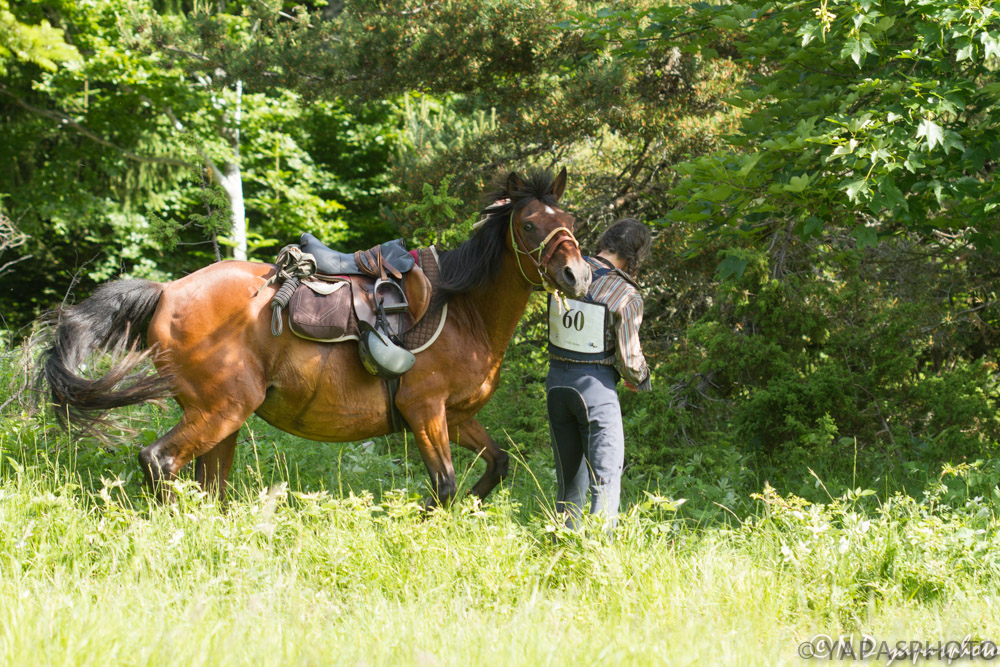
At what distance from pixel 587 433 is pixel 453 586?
121 centimetres

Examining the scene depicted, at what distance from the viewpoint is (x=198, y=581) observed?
3541 millimetres

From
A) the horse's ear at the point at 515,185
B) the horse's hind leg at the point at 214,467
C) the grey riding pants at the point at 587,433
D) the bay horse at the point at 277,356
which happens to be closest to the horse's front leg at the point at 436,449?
the bay horse at the point at 277,356

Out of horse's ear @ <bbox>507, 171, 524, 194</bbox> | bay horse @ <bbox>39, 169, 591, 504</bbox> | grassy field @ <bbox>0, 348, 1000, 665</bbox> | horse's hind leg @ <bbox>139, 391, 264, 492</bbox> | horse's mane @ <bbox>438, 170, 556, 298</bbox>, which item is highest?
horse's ear @ <bbox>507, 171, 524, 194</bbox>

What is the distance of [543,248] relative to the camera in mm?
4250

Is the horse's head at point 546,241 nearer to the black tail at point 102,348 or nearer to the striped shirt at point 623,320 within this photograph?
the striped shirt at point 623,320

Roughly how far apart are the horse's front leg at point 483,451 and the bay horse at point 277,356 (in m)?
0.15

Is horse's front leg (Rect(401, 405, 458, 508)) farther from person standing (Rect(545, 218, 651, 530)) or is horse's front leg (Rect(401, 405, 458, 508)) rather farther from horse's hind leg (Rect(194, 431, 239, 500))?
horse's hind leg (Rect(194, 431, 239, 500))

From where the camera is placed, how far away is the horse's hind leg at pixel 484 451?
4879mm

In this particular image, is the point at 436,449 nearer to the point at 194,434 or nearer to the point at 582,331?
the point at 582,331

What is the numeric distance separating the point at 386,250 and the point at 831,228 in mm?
5413

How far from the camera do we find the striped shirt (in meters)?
4.21

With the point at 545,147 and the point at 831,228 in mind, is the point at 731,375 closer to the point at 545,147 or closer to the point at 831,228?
the point at 831,228

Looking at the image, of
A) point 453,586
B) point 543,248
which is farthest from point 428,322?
point 453,586

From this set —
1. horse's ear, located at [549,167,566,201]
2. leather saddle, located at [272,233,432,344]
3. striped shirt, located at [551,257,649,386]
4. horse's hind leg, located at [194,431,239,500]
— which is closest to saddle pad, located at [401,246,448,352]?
leather saddle, located at [272,233,432,344]
